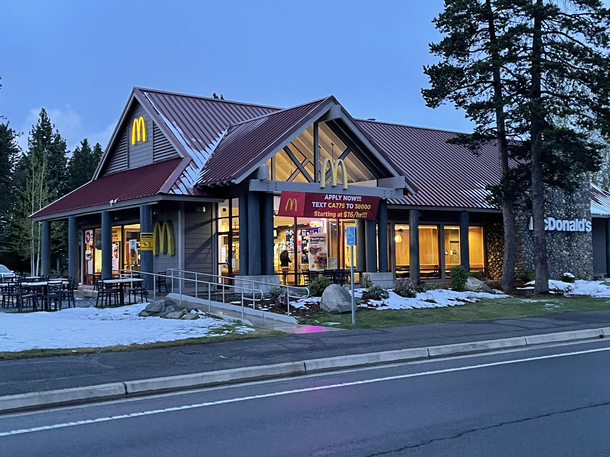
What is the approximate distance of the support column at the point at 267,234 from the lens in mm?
21125

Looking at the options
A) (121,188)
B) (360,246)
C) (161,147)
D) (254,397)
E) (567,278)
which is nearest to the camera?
(254,397)

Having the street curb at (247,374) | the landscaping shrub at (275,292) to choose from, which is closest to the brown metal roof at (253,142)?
the landscaping shrub at (275,292)

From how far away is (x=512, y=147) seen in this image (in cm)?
2659

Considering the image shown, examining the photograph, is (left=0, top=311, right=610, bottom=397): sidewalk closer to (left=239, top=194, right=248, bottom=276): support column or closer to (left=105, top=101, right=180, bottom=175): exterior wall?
(left=239, top=194, right=248, bottom=276): support column

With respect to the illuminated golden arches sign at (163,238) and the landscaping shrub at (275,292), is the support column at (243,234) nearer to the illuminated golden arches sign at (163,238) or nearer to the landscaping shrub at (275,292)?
the landscaping shrub at (275,292)

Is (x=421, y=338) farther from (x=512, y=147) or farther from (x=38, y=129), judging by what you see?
(x=38, y=129)

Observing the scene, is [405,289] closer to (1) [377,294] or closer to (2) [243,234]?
(1) [377,294]

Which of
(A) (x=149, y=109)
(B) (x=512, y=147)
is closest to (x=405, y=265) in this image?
(B) (x=512, y=147)

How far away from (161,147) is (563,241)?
19.2 metres

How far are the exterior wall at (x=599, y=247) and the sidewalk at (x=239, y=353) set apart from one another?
65.9 ft

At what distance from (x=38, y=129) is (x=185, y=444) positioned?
61.4m

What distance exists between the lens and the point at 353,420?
7344 millimetres

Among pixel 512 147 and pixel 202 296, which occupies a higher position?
pixel 512 147

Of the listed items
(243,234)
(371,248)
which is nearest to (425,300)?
(371,248)
